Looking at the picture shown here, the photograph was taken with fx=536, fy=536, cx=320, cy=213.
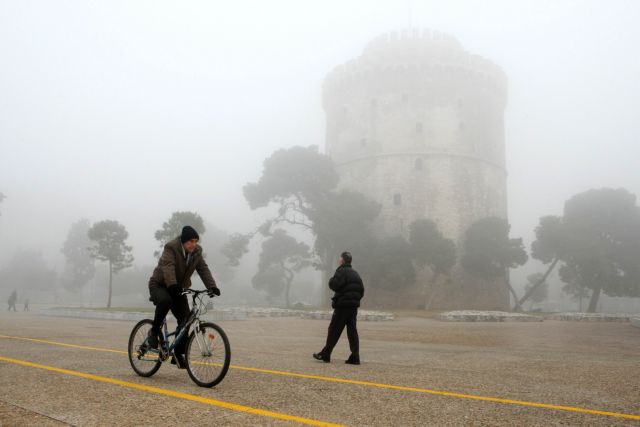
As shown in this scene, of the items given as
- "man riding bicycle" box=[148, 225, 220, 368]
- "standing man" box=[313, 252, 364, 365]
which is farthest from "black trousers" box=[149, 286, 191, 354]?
"standing man" box=[313, 252, 364, 365]

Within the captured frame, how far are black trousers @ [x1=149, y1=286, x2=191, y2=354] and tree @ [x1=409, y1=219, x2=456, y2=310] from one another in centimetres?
3384

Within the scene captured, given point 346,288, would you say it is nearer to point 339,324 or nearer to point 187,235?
point 339,324

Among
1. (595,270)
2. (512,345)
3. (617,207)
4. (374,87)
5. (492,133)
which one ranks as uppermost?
(374,87)

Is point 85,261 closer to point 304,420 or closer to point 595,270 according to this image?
point 595,270

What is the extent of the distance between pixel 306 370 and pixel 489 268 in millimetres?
35875

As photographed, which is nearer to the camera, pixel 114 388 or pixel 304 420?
pixel 304 420

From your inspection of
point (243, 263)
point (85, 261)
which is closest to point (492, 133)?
point (85, 261)

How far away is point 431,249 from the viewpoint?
38219 millimetres

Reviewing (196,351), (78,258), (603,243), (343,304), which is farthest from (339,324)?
(78,258)

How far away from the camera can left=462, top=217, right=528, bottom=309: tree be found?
129ft

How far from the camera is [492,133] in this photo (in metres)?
48.5

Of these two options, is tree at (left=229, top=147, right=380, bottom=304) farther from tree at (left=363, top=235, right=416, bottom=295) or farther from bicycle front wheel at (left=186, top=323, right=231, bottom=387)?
bicycle front wheel at (left=186, top=323, right=231, bottom=387)

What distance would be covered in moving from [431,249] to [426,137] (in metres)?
11.8

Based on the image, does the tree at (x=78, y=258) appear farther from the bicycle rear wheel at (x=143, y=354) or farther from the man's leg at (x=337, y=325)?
the bicycle rear wheel at (x=143, y=354)
